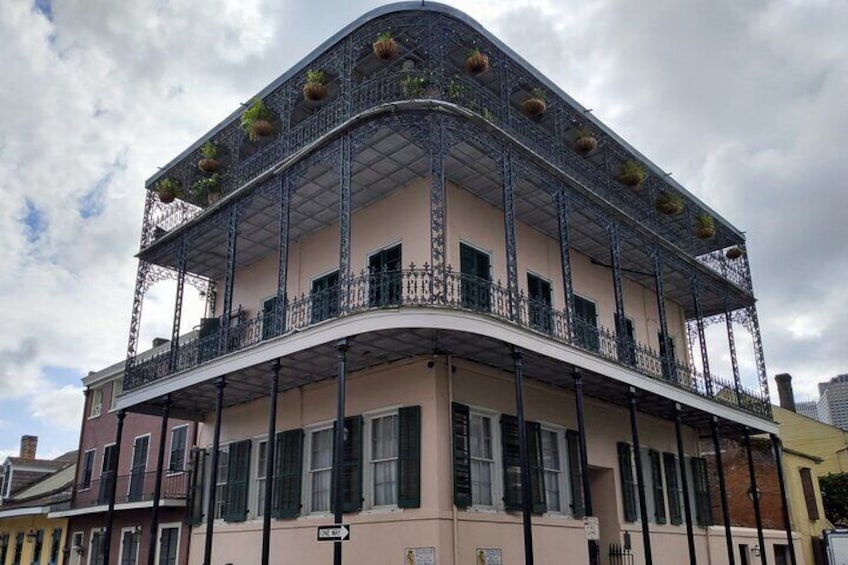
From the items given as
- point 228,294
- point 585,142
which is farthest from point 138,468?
point 585,142

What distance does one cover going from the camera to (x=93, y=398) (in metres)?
26.2

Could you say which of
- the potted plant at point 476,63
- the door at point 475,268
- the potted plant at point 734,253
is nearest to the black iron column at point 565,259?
the door at point 475,268

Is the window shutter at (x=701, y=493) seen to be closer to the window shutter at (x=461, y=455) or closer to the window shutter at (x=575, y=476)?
the window shutter at (x=575, y=476)

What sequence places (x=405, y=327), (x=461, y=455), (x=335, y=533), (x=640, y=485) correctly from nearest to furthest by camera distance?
1. (x=335, y=533)
2. (x=405, y=327)
3. (x=461, y=455)
4. (x=640, y=485)

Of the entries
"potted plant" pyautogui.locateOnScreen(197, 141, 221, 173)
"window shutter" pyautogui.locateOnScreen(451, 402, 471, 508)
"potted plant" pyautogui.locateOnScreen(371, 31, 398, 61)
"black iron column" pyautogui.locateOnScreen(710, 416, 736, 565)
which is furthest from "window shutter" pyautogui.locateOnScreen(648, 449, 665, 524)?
"potted plant" pyautogui.locateOnScreen(197, 141, 221, 173)

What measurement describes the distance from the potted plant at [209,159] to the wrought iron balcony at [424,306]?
12.7ft

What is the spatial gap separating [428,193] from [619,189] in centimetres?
612

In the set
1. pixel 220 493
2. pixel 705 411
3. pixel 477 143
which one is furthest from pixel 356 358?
pixel 705 411

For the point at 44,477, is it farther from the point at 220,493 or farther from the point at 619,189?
the point at 619,189

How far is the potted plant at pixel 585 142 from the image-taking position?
16.4 meters

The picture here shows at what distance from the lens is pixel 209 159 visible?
17.4 m

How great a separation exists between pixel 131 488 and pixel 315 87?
13828mm

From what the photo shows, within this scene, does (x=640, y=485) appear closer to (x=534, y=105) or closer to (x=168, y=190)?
(x=534, y=105)

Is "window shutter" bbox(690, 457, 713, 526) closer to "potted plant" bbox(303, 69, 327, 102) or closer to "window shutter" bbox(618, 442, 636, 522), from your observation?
"window shutter" bbox(618, 442, 636, 522)
